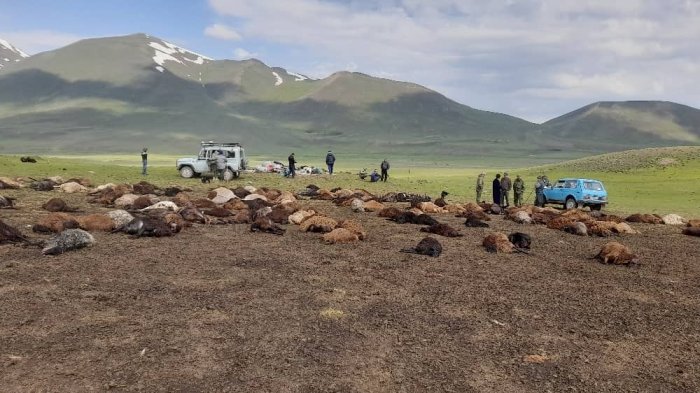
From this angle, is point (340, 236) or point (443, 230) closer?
point (340, 236)

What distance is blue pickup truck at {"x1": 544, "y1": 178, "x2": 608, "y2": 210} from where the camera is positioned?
2516cm

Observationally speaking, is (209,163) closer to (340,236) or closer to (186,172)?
(186,172)

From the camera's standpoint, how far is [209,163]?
33.5 m

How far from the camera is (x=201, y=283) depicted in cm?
964

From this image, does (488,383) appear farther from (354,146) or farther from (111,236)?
(354,146)

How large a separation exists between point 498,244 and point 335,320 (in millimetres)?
6670

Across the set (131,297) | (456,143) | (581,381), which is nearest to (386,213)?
(131,297)

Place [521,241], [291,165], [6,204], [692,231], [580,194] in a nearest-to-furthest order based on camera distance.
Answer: [521,241] < [6,204] < [692,231] < [580,194] < [291,165]

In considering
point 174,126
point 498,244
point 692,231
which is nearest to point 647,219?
point 692,231

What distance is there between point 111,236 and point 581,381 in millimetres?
10555

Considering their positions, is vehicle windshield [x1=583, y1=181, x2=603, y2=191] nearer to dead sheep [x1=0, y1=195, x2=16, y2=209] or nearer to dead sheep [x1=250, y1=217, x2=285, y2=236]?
dead sheep [x1=250, y1=217, x2=285, y2=236]

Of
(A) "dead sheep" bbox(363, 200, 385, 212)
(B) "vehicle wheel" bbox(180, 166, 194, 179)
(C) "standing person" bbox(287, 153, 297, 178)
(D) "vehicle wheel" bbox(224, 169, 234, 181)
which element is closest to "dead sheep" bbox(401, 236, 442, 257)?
(A) "dead sheep" bbox(363, 200, 385, 212)

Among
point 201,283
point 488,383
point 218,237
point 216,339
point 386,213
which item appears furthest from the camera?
point 386,213

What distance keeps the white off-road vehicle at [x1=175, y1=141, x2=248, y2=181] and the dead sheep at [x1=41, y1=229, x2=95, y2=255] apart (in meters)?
21.3
